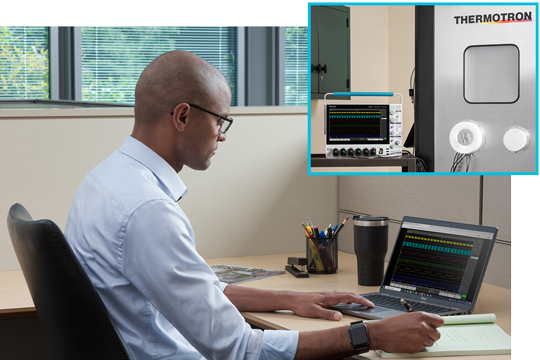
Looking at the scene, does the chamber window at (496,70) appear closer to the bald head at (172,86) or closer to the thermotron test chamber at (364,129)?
the thermotron test chamber at (364,129)

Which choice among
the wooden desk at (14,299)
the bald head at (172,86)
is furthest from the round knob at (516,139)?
the wooden desk at (14,299)

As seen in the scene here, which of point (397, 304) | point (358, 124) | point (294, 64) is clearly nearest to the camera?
point (397, 304)

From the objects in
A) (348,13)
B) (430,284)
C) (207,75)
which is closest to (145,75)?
(207,75)

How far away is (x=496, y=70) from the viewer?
135cm

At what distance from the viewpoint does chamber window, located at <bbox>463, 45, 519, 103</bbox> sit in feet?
4.52

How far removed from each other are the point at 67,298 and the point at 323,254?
0.95 metres

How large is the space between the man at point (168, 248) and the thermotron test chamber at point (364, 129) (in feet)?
1.76

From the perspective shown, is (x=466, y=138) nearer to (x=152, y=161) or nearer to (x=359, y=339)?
(x=359, y=339)

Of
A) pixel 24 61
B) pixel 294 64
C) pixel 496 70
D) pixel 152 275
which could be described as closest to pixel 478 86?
pixel 496 70

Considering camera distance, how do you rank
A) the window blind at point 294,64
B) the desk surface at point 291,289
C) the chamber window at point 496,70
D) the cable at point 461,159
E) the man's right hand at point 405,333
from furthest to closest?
the window blind at point 294,64 < the cable at point 461,159 < the chamber window at point 496,70 < the desk surface at point 291,289 < the man's right hand at point 405,333

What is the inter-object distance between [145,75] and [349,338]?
2.06 feet

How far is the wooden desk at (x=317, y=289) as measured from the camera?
1.24m

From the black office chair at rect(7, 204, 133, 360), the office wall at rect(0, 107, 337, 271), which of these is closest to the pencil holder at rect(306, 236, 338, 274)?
the office wall at rect(0, 107, 337, 271)

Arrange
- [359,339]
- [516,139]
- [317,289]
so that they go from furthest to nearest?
[317,289]
[516,139]
[359,339]
